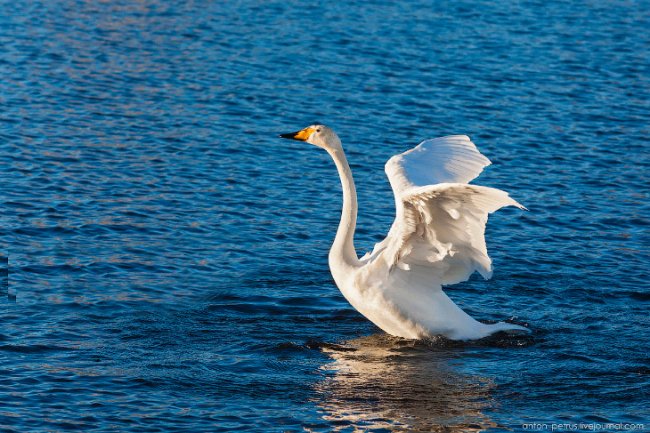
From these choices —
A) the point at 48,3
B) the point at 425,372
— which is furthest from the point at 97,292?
the point at 48,3

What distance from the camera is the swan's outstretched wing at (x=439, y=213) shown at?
39.1 ft

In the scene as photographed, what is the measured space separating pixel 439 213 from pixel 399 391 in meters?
1.87

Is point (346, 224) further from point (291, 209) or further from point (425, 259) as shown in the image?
point (291, 209)

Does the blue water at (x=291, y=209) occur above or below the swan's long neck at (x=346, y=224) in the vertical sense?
below

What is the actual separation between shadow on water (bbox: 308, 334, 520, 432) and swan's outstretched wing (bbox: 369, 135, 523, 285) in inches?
37.1

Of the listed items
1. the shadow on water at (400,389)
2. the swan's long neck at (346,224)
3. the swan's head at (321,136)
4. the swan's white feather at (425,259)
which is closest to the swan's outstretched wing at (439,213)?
the swan's white feather at (425,259)

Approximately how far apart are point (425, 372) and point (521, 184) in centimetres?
701

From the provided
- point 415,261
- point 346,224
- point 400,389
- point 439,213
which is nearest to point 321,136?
point 346,224

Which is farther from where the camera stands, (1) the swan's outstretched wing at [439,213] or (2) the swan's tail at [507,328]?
(2) the swan's tail at [507,328]

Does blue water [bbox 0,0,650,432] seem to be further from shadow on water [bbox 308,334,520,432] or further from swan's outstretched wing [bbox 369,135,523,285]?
swan's outstretched wing [bbox 369,135,523,285]

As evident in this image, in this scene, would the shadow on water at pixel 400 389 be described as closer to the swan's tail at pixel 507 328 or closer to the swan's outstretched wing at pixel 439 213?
the swan's tail at pixel 507 328

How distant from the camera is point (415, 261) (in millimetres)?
13445

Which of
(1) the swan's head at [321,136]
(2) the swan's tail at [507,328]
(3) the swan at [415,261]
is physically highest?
(1) the swan's head at [321,136]

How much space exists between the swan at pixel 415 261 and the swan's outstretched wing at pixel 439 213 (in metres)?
0.01
